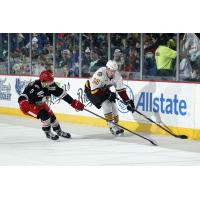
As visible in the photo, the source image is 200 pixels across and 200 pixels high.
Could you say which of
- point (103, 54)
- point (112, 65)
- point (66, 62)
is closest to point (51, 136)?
point (112, 65)

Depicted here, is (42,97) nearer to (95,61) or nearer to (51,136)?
(51,136)

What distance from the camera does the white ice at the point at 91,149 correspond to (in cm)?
1132

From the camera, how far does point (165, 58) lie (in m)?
15.0

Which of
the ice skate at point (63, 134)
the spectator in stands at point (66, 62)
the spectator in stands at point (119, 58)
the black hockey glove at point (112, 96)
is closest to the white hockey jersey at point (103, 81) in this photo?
the black hockey glove at point (112, 96)

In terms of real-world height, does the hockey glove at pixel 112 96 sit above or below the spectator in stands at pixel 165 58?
below

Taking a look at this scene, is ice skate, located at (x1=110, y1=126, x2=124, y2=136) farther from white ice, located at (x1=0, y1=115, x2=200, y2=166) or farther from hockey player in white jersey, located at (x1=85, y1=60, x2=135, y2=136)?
white ice, located at (x1=0, y1=115, x2=200, y2=166)

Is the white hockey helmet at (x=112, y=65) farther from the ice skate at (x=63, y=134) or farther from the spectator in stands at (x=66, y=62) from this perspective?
the spectator in stands at (x=66, y=62)

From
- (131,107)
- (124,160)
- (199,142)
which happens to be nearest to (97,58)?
(131,107)

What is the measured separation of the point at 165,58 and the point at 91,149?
9.92ft

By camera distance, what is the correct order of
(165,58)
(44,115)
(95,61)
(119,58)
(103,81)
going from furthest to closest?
1. (95,61)
2. (119,58)
3. (165,58)
4. (103,81)
5. (44,115)

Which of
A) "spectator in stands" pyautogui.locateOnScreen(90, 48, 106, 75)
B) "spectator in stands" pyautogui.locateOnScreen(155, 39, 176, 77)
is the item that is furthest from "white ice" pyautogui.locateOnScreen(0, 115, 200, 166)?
"spectator in stands" pyautogui.locateOnScreen(90, 48, 106, 75)

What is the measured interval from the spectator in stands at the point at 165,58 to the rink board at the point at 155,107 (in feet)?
1.56

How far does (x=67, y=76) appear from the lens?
1755 centimetres

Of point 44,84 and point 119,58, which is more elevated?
point 119,58
